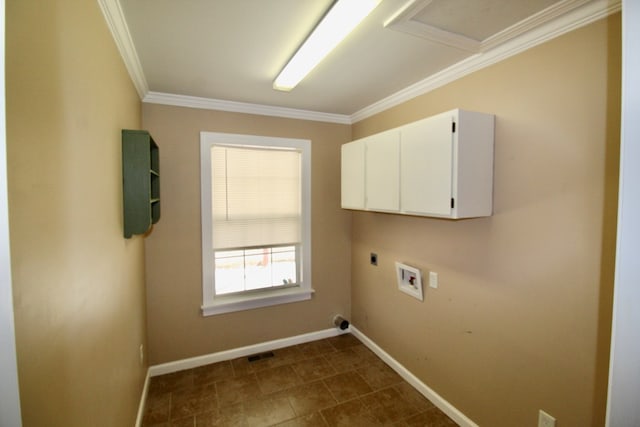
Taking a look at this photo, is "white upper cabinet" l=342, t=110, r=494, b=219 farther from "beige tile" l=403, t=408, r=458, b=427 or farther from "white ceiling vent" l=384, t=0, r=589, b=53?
"beige tile" l=403, t=408, r=458, b=427

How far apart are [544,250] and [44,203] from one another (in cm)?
221

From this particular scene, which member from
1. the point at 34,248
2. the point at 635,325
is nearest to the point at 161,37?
the point at 34,248

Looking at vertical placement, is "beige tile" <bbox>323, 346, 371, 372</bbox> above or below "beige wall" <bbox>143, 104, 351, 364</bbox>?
below

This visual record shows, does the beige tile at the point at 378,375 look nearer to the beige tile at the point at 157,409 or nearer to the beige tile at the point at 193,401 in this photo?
the beige tile at the point at 193,401

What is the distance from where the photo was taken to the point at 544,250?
1.65 metres

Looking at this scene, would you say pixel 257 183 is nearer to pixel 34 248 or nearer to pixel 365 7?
pixel 365 7

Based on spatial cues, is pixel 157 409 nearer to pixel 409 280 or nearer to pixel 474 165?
pixel 409 280

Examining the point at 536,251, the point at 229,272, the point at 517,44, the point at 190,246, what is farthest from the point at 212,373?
the point at 517,44

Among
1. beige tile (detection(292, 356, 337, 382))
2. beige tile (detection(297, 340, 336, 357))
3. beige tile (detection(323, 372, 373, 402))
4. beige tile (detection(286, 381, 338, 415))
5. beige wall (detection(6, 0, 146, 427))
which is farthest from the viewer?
beige tile (detection(297, 340, 336, 357))

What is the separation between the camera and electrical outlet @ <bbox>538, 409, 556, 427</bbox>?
1.62 meters

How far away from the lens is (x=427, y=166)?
196cm

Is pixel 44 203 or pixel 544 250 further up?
pixel 44 203

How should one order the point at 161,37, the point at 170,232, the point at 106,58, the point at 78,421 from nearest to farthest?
1. the point at 78,421
2. the point at 106,58
3. the point at 161,37
4. the point at 170,232

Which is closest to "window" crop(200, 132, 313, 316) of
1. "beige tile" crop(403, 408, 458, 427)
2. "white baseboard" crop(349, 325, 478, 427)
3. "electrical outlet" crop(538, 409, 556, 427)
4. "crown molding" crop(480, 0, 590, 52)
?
"white baseboard" crop(349, 325, 478, 427)
